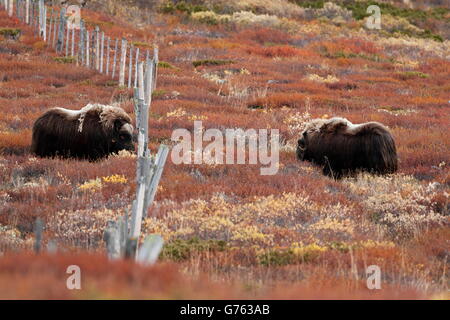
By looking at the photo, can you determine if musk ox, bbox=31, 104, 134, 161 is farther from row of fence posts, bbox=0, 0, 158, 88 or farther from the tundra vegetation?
row of fence posts, bbox=0, 0, 158, 88

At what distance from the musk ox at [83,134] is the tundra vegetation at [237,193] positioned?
17.0 inches

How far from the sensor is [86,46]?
923 inches

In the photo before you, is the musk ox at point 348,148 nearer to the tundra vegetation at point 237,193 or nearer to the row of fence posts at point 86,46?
the tundra vegetation at point 237,193

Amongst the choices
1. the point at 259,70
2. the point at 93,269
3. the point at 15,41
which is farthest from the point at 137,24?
the point at 93,269

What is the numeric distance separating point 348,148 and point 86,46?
13820 mm

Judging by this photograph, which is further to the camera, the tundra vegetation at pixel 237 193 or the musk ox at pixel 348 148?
the musk ox at pixel 348 148

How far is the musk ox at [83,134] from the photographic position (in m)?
12.5

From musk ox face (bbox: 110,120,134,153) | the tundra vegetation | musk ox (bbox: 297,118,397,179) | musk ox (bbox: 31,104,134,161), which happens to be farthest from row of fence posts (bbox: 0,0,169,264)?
musk ox (bbox: 297,118,397,179)

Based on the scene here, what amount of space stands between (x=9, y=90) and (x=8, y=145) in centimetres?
636

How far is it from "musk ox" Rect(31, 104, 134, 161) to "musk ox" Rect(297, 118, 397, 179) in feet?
10.6

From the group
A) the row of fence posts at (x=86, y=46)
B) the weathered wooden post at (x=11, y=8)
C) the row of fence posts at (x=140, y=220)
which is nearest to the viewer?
the row of fence posts at (x=140, y=220)

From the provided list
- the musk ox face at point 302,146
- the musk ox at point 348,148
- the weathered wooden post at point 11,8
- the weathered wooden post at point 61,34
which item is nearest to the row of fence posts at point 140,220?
the musk ox face at point 302,146

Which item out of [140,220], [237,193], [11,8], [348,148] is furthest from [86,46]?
[140,220]
